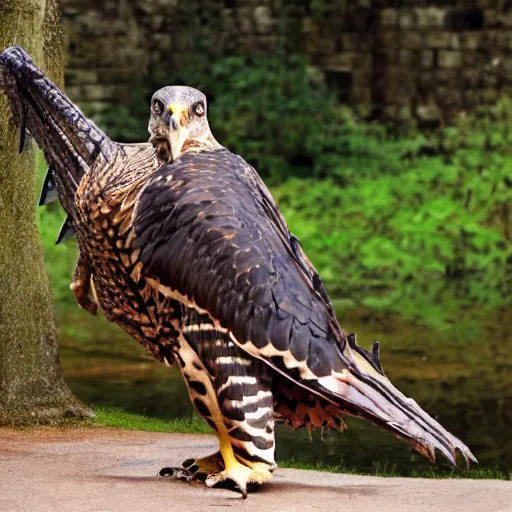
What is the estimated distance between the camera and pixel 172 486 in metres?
4.34

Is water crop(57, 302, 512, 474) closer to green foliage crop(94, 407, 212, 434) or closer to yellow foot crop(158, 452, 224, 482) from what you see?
green foliage crop(94, 407, 212, 434)

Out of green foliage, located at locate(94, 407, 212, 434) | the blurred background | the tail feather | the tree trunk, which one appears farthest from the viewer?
the blurred background

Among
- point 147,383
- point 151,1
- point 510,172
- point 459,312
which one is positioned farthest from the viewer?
point 151,1

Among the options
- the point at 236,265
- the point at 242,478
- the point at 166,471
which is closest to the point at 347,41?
the point at 166,471

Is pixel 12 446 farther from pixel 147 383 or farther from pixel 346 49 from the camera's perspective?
pixel 346 49

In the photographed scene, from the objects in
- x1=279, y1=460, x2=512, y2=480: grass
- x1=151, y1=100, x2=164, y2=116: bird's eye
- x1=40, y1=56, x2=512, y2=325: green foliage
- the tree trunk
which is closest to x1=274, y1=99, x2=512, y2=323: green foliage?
x1=40, y1=56, x2=512, y2=325: green foliage

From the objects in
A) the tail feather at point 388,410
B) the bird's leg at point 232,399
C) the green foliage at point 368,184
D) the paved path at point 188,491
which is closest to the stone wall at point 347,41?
the green foliage at point 368,184

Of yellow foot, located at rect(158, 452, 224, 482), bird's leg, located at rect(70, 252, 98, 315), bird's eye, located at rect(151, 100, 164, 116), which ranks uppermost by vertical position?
bird's eye, located at rect(151, 100, 164, 116)

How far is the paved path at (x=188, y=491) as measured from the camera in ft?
13.4

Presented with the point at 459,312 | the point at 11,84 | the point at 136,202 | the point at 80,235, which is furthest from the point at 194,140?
the point at 459,312

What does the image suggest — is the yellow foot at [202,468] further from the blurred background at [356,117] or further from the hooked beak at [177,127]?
the blurred background at [356,117]

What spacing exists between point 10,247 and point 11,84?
160cm

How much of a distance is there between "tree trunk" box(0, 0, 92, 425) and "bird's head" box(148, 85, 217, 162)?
2.31 metres

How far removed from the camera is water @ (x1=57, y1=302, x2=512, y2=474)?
7.23m
